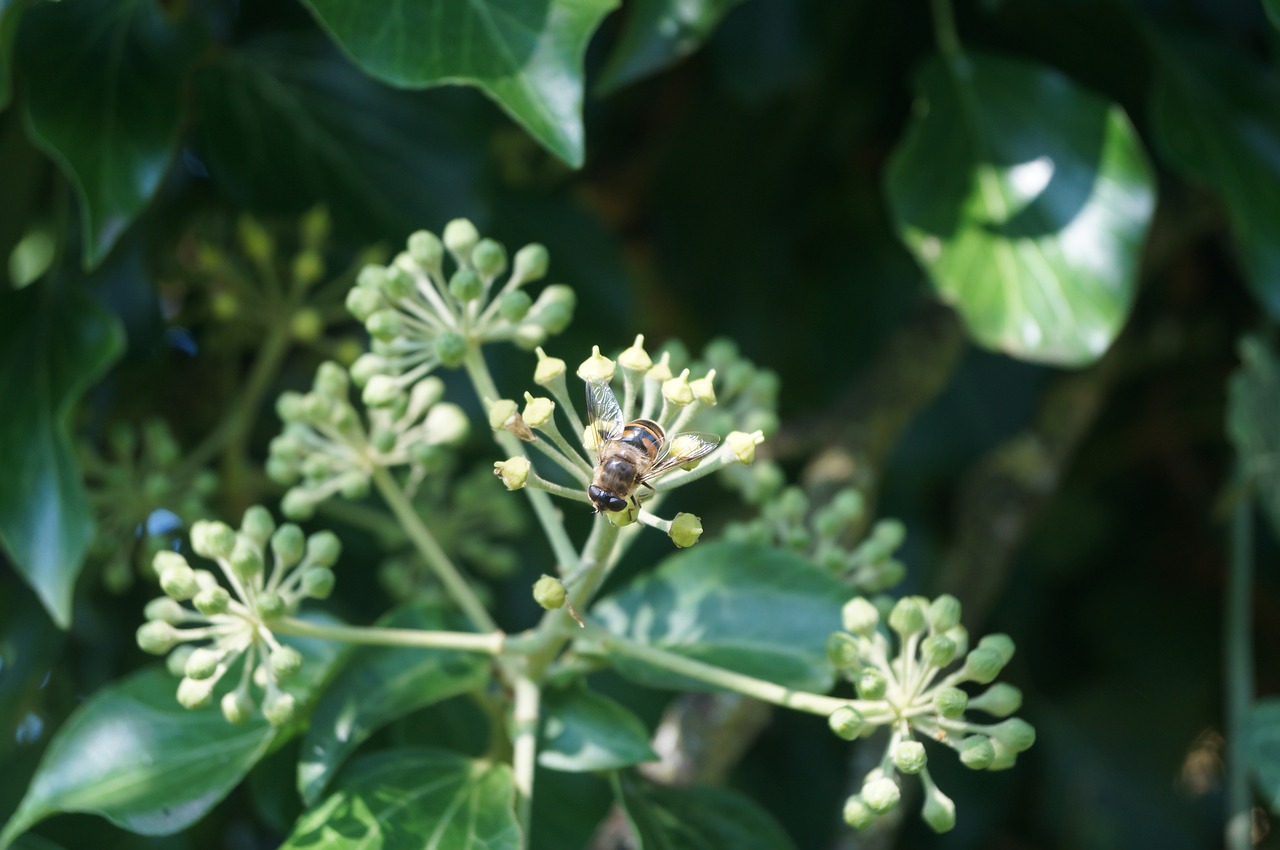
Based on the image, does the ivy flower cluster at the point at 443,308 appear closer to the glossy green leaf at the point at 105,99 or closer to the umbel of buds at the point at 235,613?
the umbel of buds at the point at 235,613

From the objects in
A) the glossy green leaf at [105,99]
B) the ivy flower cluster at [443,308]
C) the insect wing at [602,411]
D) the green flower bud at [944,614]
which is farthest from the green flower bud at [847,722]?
the glossy green leaf at [105,99]

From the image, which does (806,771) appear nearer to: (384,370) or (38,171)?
(384,370)

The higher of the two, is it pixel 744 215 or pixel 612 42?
pixel 612 42

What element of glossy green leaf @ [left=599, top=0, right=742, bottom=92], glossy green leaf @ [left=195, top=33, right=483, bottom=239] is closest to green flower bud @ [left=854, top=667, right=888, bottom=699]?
glossy green leaf @ [left=599, top=0, right=742, bottom=92]

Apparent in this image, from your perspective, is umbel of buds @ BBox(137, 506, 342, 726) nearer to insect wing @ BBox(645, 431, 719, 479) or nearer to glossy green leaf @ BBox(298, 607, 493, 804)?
glossy green leaf @ BBox(298, 607, 493, 804)

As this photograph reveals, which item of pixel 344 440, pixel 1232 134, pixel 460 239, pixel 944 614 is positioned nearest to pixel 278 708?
pixel 344 440

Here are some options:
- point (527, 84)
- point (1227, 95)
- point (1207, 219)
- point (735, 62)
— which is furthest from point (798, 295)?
point (527, 84)
